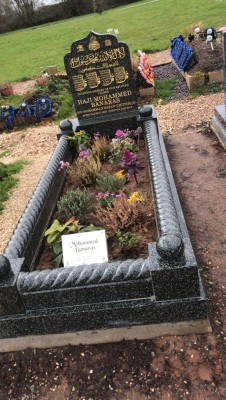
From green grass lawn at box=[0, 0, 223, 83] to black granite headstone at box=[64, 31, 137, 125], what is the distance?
948 cm

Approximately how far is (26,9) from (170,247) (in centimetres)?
4957

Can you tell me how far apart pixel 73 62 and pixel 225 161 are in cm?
343

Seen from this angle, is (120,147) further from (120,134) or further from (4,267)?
(4,267)

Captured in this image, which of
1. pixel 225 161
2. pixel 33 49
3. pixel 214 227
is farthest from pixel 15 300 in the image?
pixel 33 49

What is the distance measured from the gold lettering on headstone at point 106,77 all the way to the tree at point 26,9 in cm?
4404

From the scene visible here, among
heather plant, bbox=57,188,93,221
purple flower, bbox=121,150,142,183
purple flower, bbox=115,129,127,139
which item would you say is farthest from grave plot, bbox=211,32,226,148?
heather plant, bbox=57,188,93,221

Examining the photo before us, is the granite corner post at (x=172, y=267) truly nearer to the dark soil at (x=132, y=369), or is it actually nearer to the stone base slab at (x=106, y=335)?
the stone base slab at (x=106, y=335)

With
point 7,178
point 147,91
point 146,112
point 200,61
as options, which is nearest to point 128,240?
point 146,112

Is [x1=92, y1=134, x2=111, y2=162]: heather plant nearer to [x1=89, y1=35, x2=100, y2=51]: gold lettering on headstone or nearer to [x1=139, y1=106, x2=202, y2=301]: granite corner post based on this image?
[x1=89, y1=35, x2=100, y2=51]: gold lettering on headstone

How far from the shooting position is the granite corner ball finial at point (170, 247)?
3.38 meters

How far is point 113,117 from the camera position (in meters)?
7.71

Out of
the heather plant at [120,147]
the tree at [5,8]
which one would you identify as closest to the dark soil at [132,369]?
the heather plant at [120,147]

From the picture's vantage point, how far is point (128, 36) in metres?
22.5

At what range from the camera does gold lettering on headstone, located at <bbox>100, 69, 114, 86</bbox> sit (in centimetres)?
719
